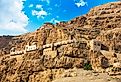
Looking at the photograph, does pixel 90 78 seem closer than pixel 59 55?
Yes

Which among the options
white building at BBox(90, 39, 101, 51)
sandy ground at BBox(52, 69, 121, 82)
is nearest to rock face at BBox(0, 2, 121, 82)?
white building at BBox(90, 39, 101, 51)

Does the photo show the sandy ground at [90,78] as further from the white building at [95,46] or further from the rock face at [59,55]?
the white building at [95,46]

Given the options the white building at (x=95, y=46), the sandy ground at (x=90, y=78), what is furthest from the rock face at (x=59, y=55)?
the sandy ground at (x=90, y=78)

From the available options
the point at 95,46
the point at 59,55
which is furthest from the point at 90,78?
the point at 95,46

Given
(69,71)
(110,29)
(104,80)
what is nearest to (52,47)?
(69,71)

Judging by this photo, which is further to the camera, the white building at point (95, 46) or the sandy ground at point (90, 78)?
the white building at point (95, 46)

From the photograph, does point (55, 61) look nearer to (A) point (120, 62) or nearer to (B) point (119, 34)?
(A) point (120, 62)

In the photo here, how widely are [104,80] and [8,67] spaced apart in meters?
→ 27.2

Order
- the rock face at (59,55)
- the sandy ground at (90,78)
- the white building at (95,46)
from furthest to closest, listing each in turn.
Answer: the white building at (95,46) → the rock face at (59,55) → the sandy ground at (90,78)

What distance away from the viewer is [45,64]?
2874 inches

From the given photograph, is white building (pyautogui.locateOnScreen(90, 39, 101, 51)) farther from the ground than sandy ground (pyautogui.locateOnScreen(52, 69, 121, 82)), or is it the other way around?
white building (pyautogui.locateOnScreen(90, 39, 101, 51))

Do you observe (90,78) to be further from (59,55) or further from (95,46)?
(95,46)

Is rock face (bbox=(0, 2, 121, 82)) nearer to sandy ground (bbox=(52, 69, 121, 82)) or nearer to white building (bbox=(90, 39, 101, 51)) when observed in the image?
white building (bbox=(90, 39, 101, 51))

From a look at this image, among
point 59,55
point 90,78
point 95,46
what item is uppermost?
point 95,46
